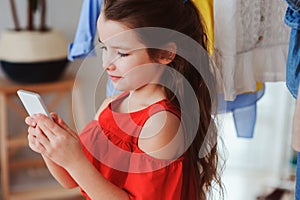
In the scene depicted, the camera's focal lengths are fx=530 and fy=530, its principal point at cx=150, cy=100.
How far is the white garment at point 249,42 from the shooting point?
3.63 feet

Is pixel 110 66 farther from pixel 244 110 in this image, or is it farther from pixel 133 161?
pixel 244 110

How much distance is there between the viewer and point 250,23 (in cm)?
115

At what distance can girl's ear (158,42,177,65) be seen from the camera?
3.20 feet

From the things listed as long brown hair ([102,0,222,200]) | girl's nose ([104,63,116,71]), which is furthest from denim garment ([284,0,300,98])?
girl's nose ([104,63,116,71])

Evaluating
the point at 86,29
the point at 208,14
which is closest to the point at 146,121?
the point at 208,14

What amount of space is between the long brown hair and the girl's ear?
0.01 m

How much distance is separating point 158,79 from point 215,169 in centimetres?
24

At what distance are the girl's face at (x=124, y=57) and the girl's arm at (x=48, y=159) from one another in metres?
0.15

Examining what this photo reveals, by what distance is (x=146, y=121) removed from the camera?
0.98m

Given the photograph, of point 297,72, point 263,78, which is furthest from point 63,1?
point 297,72

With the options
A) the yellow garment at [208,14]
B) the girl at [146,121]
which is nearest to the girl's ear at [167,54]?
the girl at [146,121]

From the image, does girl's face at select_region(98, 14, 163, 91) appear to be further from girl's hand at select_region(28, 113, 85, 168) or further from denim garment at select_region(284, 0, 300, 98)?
denim garment at select_region(284, 0, 300, 98)

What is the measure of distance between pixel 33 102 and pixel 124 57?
180 millimetres

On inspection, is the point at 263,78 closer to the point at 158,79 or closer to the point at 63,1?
the point at 158,79
